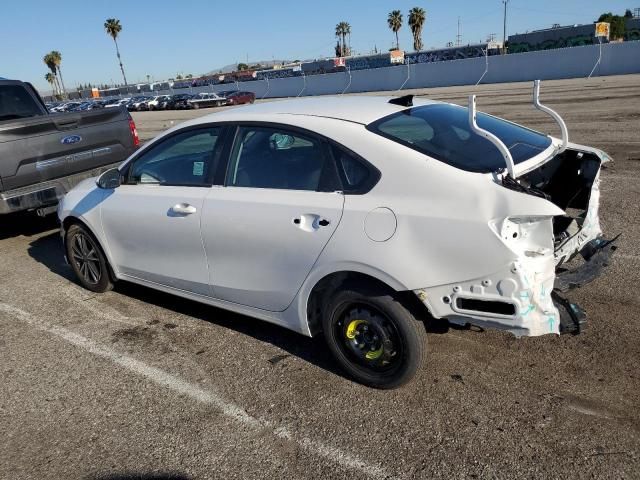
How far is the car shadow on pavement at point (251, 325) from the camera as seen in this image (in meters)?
3.68

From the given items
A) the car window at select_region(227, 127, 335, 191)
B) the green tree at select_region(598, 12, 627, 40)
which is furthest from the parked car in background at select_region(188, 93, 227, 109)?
the green tree at select_region(598, 12, 627, 40)

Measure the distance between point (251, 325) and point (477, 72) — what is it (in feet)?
121

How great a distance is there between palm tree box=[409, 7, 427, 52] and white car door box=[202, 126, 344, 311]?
8419 centimetres

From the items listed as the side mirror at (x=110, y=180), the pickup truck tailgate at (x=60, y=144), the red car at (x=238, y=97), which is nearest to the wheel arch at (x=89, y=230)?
the side mirror at (x=110, y=180)

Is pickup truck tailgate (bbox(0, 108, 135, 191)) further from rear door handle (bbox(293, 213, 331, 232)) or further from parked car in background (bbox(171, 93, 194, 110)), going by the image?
parked car in background (bbox(171, 93, 194, 110))

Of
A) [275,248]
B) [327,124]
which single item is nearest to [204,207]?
[275,248]

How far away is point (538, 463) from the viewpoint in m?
2.61

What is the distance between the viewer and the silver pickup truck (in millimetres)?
6246

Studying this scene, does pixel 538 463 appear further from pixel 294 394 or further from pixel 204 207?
pixel 204 207

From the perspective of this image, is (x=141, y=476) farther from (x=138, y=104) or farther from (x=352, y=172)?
(x=138, y=104)

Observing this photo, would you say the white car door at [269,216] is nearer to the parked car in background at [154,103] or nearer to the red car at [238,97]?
the red car at [238,97]

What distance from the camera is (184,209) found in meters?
3.87

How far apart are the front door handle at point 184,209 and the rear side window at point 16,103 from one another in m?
5.58

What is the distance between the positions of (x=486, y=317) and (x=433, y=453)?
0.74 metres
